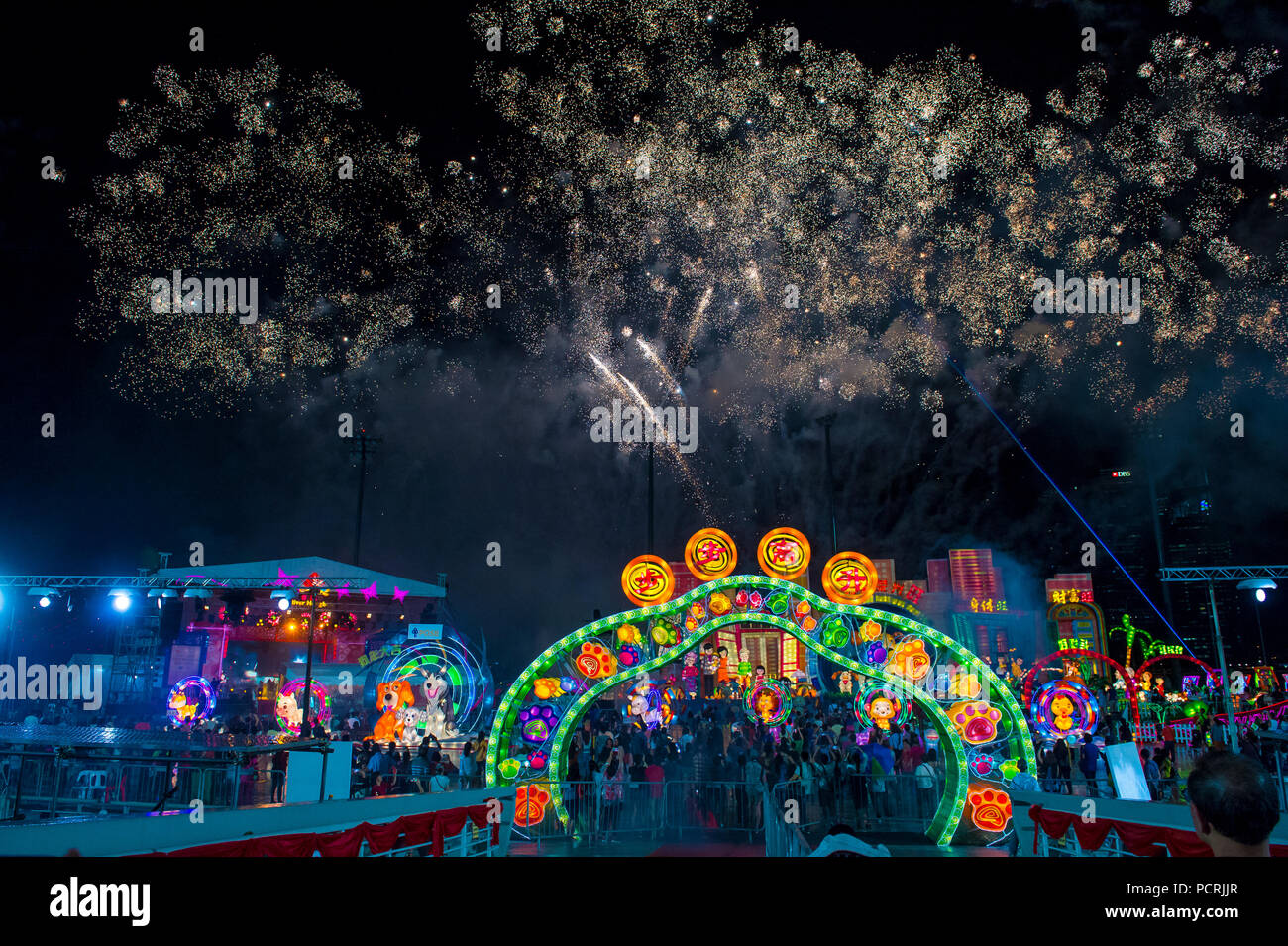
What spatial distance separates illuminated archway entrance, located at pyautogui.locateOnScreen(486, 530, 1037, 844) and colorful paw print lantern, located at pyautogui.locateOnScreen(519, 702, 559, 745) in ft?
0.05

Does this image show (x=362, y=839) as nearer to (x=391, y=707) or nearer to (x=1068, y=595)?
(x=391, y=707)

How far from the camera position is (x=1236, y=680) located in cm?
2620

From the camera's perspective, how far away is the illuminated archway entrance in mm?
12664

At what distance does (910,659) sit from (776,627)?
7.19 ft

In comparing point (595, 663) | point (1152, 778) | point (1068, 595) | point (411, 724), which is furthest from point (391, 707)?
point (1068, 595)

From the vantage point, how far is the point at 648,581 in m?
13.9

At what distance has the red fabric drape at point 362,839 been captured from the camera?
530cm

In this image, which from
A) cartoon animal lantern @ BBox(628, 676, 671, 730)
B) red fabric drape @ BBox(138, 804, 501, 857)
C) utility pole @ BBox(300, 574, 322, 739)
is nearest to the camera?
red fabric drape @ BBox(138, 804, 501, 857)

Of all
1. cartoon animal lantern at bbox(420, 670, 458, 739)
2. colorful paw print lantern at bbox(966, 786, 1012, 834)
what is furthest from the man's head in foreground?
cartoon animal lantern at bbox(420, 670, 458, 739)

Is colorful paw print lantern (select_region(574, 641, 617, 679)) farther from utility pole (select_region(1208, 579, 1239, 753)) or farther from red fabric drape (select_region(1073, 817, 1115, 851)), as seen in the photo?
utility pole (select_region(1208, 579, 1239, 753))

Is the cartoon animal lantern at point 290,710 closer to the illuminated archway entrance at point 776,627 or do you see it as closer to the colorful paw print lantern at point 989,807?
the illuminated archway entrance at point 776,627

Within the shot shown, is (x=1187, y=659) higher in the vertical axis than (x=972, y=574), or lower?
lower

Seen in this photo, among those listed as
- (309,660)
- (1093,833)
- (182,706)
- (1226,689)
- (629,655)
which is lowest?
(182,706)

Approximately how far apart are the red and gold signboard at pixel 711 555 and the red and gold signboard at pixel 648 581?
1.62ft
